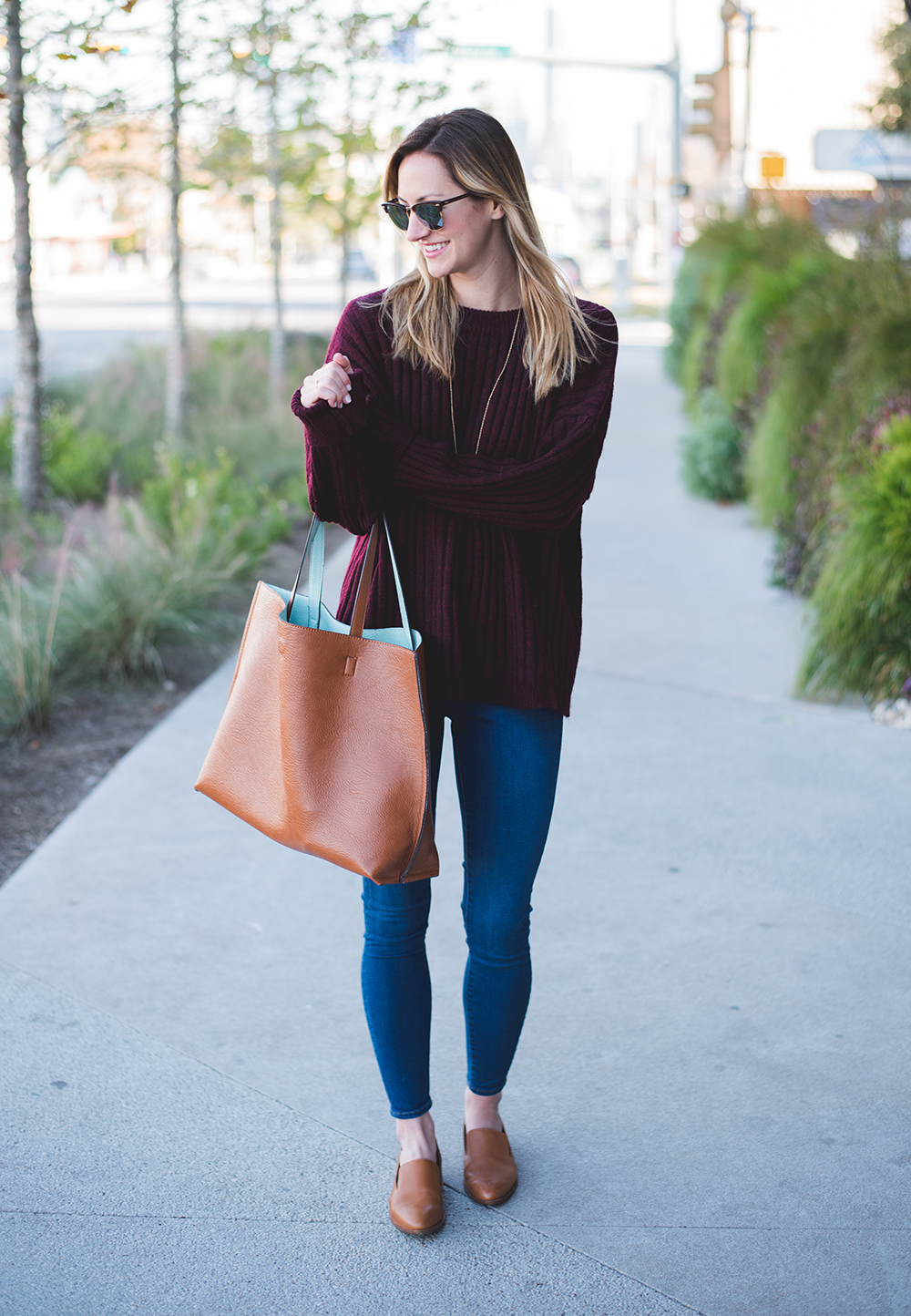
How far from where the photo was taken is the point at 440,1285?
83.7 inches

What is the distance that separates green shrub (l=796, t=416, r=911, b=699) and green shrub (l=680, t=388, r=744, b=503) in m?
3.93

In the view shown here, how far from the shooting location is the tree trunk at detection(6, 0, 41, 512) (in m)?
6.00

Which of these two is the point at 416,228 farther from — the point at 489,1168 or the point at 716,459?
the point at 716,459

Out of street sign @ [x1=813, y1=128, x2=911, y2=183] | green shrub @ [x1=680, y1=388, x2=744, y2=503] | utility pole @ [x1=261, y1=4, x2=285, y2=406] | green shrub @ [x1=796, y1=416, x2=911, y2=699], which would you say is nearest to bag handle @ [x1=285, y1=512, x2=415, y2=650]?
green shrub @ [x1=796, y1=416, x2=911, y2=699]

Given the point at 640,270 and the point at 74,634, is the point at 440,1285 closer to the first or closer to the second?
the point at 74,634

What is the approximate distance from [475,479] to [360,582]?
0.87 ft

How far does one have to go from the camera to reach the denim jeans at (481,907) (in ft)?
7.19

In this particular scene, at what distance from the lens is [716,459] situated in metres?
9.07

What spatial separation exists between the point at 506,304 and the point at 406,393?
25cm

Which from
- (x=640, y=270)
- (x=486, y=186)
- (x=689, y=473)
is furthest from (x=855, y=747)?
(x=640, y=270)

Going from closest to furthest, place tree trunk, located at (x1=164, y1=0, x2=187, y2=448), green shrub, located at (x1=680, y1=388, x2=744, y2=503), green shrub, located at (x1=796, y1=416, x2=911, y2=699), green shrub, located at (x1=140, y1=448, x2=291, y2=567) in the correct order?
green shrub, located at (x1=796, y1=416, x2=911, y2=699) → green shrub, located at (x1=140, y1=448, x2=291, y2=567) → tree trunk, located at (x1=164, y1=0, x2=187, y2=448) → green shrub, located at (x1=680, y1=388, x2=744, y2=503)

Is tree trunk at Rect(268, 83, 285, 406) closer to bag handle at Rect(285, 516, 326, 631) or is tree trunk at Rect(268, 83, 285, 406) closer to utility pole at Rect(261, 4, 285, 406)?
utility pole at Rect(261, 4, 285, 406)

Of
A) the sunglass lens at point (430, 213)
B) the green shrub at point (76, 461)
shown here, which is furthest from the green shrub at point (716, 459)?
the sunglass lens at point (430, 213)

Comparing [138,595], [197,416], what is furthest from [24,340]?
[197,416]
